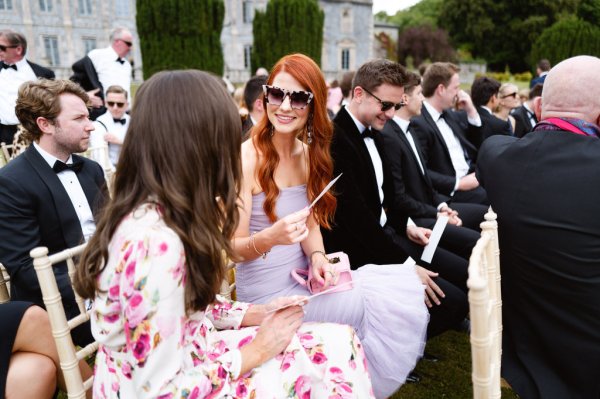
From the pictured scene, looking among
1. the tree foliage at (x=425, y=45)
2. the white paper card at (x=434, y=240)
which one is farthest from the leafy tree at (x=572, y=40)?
the white paper card at (x=434, y=240)

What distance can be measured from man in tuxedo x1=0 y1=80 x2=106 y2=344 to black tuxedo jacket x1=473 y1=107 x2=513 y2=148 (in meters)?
4.53

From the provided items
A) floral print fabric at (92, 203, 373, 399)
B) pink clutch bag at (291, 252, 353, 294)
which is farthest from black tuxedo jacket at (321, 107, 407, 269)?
floral print fabric at (92, 203, 373, 399)

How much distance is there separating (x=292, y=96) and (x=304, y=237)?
33.5 inches

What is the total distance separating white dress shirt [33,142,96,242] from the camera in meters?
2.78

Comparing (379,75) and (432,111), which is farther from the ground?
(379,75)

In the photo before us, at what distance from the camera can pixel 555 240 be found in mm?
1920

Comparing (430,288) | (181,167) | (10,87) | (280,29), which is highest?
(280,29)

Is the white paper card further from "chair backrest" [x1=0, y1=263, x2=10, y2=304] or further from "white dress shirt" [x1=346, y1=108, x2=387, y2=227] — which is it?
"chair backrest" [x1=0, y1=263, x2=10, y2=304]

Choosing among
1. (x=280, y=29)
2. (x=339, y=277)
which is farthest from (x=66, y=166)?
(x=280, y=29)

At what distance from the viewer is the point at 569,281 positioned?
190 cm

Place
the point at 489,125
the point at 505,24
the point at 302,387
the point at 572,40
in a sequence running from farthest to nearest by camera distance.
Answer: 1. the point at 505,24
2. the point at 572,40
3. the point at 489,125
4. the point at 302,387

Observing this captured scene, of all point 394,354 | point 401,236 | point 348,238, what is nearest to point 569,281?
point 394,354

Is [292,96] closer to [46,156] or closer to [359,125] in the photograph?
[359,125]

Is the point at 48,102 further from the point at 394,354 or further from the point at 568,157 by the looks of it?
the point at 568,157
